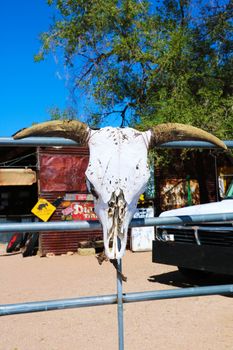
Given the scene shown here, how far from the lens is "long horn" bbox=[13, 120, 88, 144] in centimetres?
202

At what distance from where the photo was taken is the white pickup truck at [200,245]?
6289 millimetres

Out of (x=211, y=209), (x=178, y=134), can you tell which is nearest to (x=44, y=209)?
(x=211, y=209)

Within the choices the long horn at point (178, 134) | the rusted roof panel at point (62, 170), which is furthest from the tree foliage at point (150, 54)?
the long horn at point (178, 134)

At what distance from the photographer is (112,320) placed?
5566 millimetres

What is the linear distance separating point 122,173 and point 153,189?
1129cm

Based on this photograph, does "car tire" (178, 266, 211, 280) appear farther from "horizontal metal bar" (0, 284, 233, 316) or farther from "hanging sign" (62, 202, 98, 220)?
"horizontal metal bar" (0, 284, 233, 316)

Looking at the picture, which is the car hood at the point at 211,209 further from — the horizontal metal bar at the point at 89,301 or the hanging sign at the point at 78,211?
the hanging sign at the point at 78,211

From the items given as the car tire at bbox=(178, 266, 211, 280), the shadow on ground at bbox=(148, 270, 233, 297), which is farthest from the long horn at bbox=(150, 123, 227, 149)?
the car tire at bbox=(178, 266, 211, 280)

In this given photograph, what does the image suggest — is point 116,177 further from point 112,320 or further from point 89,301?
point 112,320

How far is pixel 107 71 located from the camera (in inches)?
534

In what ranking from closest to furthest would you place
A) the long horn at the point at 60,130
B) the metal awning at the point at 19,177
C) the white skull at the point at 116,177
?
the white skull at the point at 116,177
the long horn at the point at 60,130
the metal awning at the point at 19,177

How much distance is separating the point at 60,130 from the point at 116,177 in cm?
39

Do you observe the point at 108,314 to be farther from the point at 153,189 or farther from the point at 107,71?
the point at 107,71

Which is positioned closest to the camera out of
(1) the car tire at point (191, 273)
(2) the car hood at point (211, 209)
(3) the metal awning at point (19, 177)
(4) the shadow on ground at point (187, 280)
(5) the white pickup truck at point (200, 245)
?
(5) the white pickup truck at point (200, 245)
